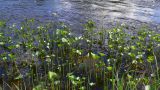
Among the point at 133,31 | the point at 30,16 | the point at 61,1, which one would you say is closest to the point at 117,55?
the point at 133,31

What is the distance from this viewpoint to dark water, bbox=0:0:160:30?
11.9m

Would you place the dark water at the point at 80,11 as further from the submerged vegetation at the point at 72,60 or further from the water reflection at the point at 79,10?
the submerged vegetation at the point at 72,60

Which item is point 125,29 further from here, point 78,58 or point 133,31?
point 78,58

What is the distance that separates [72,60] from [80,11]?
621cm

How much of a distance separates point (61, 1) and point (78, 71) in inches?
357

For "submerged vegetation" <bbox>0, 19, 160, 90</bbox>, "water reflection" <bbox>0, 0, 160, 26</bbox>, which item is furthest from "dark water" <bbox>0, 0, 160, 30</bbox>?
"submerged vegetation" <bbox>0, 19, 160, 90</bbox>

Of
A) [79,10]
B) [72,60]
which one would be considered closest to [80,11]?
[79,10]

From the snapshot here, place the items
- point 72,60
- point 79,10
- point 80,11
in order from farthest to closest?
point 79,10 < point 80,11 < point 72,60

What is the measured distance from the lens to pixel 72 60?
7406 millimetres

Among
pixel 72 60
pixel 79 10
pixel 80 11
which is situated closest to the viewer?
pixel 72 60

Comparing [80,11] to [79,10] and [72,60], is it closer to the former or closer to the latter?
[79,10]

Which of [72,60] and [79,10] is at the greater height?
[79,10]

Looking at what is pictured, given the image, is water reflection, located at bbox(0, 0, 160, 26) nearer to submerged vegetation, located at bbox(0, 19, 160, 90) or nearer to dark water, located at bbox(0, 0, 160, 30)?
dark water, located at bbox(0, 0, 160, 30)

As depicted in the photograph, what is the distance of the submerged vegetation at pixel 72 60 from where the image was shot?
620 cm
